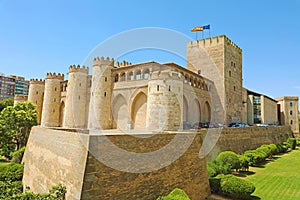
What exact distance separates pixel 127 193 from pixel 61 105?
26.9m

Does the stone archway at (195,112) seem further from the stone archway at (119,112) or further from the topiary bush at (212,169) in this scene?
the topiary bush at (212,169)

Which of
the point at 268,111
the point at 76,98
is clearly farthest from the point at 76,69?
the point at 268,111

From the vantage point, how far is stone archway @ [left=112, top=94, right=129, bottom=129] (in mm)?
23766

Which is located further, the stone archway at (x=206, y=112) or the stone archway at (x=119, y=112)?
the stone archway at (x=206, y=112)

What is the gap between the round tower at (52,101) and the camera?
1200 inches

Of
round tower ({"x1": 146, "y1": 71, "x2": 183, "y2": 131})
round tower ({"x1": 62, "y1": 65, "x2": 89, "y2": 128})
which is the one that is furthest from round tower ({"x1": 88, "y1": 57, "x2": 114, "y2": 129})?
round tower ({"x1": 146, "y1": 71, "x2": 183, "y2": 131})

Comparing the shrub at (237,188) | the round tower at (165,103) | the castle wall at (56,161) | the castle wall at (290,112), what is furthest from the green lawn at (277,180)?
the castle wall at (290,112)

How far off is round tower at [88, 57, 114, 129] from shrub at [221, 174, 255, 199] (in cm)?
1464

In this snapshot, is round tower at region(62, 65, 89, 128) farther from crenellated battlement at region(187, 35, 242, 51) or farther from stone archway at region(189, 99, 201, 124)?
crenellated battlement at region(187, 35, 242, 51)

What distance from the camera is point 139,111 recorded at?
22.5 meters

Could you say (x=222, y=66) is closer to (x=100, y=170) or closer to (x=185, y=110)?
(x=185, y=110)

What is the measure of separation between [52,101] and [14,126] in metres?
8.42

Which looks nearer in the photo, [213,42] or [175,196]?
[175,196]

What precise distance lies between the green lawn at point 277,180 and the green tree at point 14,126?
22.8 meters
